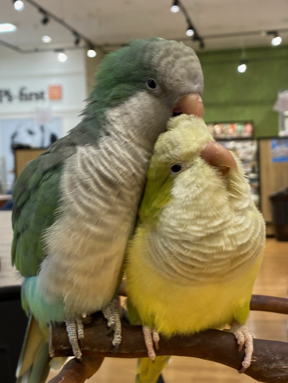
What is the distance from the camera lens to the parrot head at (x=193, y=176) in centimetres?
70

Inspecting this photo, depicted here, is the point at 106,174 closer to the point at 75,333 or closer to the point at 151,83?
the point at 151,83

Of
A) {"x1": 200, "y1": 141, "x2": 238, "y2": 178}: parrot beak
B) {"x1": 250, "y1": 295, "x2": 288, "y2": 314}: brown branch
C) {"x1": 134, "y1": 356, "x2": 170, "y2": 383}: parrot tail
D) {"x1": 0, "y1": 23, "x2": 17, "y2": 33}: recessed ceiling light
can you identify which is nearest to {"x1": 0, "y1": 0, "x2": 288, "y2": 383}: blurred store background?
{"x1": 0, "y1": 23, "x2": 17, "y2": 33}: recessed ceiling light

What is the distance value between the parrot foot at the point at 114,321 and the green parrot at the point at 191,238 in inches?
2.3

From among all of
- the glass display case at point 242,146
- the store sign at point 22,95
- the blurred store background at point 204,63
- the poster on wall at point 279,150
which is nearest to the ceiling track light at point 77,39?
the blurred store background at point 204,63

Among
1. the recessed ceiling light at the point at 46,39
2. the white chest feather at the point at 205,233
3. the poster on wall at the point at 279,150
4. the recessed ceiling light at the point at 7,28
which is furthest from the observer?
the recessed ceiling light at the point at 46,39

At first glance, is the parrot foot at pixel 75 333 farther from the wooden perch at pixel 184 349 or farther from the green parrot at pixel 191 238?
the green parrot at pixel 191 238

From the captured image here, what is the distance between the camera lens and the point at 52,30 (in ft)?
18.3

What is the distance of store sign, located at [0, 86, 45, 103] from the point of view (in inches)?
255

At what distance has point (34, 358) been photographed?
1.04 metres

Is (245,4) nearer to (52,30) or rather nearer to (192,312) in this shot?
(52,30)

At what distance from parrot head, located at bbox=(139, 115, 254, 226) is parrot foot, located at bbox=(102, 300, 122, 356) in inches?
9.6

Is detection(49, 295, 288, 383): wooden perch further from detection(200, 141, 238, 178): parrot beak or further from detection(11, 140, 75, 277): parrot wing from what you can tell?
detection(200, 141, 238, 178): parrot beak

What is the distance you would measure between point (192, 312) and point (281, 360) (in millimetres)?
208

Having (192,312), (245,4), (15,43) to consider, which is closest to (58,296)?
(192,312)
